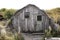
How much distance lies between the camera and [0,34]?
1706 cm

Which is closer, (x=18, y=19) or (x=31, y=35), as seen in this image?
(x=31, y=35)

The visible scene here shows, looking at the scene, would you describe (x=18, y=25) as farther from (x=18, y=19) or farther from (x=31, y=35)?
(x=31, y=35)

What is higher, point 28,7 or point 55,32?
point 28,7

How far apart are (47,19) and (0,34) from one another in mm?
11362

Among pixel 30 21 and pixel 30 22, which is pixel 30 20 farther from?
pixel 30 22

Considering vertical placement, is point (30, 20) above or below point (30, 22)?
above

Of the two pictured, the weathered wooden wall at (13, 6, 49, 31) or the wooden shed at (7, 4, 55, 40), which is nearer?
the wooden shed at (7, 4, 55, 40)

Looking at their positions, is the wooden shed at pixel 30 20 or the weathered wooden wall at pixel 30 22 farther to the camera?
the weathered wooden wall at pixel 30 22

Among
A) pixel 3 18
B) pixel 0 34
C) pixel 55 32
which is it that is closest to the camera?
pixel 0 34

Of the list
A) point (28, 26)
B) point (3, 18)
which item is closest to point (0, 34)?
point (28, 26)

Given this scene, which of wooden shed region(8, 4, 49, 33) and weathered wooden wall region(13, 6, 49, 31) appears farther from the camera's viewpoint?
weathered wooden wall region(13, 6, 49, 31)

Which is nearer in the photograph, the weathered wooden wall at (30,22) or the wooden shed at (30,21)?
the wooden shed at (30,21)

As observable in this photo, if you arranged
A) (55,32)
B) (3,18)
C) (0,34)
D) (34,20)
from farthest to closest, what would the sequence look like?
(3,18)
(34,20)
(55,32)
(0,34)

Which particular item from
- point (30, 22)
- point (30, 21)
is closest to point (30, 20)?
point (30, 21)
